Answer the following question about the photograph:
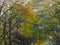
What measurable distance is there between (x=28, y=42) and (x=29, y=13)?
32.0ft

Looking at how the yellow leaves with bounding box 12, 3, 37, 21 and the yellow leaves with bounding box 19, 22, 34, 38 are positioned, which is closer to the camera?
the yellow leaves with bounding box 12, 3, 37, 21

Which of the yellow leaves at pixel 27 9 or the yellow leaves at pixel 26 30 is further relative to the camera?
the yellow leaves at pixel 26 30

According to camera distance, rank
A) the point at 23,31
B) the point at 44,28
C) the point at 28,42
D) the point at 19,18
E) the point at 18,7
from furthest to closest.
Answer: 1. the point at 28,42
2. the point at 44,28
3. the point at 23,31
4. the point at 19,18
5. the point at 18,7

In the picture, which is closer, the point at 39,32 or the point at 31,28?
the point at 31,28

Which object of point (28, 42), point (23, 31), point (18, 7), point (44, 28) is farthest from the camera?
point (28, 42)

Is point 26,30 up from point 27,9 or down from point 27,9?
down

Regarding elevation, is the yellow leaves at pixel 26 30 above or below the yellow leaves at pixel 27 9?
below

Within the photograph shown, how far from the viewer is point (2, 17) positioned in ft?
84.8

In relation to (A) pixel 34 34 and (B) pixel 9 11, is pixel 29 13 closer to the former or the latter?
(B) pixel 9 11

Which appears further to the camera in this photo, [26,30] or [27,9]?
[26,30]

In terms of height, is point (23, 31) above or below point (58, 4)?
below

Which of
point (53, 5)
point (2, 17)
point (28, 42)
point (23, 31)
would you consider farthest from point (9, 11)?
point (28, 42)

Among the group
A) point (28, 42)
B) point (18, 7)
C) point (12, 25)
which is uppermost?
point (18, 7)

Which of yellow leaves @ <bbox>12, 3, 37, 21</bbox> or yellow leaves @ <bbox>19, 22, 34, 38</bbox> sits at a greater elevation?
yellow leaves @ <bbox>12, 3, 37, 21</bbox>
